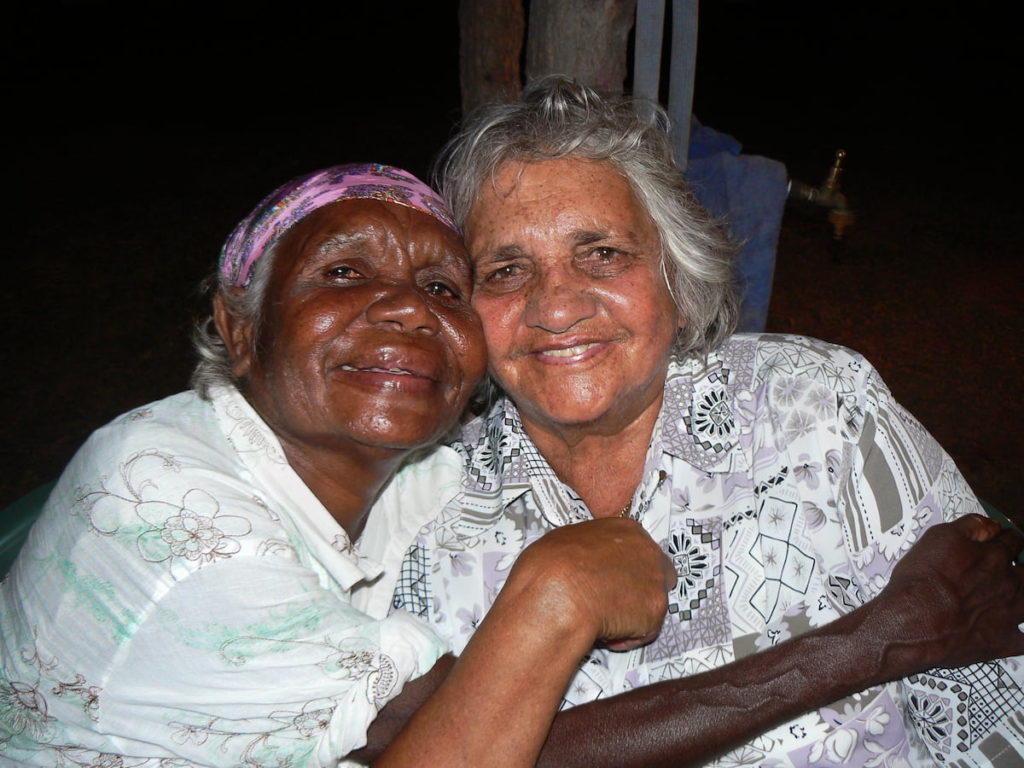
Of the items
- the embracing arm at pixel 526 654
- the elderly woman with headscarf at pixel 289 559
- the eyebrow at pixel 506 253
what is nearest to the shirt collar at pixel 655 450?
Result: the elderly woman with headscarf at pixel 289 559

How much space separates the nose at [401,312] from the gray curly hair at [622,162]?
1.36 feet

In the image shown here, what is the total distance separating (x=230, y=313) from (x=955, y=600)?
1.82 m

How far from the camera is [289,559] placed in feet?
5.51

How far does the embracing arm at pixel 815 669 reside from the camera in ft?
5.71

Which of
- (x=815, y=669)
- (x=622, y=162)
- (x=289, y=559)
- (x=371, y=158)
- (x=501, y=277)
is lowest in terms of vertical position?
(x=371, y=158)

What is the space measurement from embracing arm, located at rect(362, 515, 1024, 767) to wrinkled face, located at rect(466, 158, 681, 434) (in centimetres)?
67

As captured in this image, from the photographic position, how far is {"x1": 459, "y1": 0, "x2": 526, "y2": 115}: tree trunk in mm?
4281

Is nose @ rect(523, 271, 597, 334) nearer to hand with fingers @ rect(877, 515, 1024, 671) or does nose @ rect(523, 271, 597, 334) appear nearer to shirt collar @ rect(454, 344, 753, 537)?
shirt collar @ rect(454, 344, 753, 537)

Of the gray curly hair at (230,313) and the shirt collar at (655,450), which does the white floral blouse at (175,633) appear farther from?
the shirt collar at (655,450)

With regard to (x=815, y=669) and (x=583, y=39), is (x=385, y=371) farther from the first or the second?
(x=583, y=39)

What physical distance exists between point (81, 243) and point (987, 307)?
769 cm

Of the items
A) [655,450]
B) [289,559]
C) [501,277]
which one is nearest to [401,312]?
[501,277]

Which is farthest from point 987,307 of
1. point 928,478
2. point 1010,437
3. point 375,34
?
point 375,34

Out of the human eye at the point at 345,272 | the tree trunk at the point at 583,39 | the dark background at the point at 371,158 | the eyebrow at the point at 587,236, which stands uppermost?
the tree trunk at the point at 583,39
